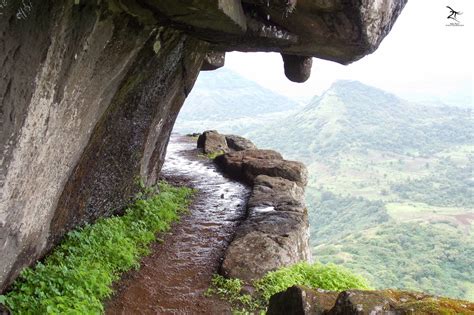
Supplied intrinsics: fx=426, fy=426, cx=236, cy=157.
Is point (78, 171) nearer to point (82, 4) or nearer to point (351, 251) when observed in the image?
point (82, 4)

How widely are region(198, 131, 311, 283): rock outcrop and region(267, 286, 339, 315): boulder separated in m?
3.91

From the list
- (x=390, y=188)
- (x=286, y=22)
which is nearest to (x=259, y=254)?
(x=286, y=22)

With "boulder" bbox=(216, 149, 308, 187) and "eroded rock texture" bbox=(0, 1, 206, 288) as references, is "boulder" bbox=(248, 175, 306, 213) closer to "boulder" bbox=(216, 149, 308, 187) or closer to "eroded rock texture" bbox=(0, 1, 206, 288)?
"boulder" bbox=(216, 149, 308, 187)

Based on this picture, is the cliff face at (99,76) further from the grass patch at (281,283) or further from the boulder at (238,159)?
the boulder at (238,159)

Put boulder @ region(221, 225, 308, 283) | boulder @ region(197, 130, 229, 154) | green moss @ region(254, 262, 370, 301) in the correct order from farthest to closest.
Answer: boulder @ region(197, 130, 229, 154)
boulder @ region(221, 225, 308, 283)
green moss @ region(254, 262, 370, 301)

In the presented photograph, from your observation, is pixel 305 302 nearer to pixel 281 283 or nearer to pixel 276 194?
pixel 281 283

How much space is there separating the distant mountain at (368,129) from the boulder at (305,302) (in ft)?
485

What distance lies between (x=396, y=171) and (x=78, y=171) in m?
137

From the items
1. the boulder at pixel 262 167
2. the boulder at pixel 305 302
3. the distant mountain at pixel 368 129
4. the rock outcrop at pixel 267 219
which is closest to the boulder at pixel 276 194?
the rock outcrop at pixel 267 219

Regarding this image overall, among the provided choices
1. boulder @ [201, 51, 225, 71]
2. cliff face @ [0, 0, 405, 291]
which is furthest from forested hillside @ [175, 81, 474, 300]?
cliff face @ [0, 0, 405, 291]

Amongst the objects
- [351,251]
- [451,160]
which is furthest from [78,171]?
[451,160]

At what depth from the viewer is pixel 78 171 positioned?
30.1 feet

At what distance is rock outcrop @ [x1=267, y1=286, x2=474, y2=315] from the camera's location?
4820 mm

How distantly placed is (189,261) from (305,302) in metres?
5.59
